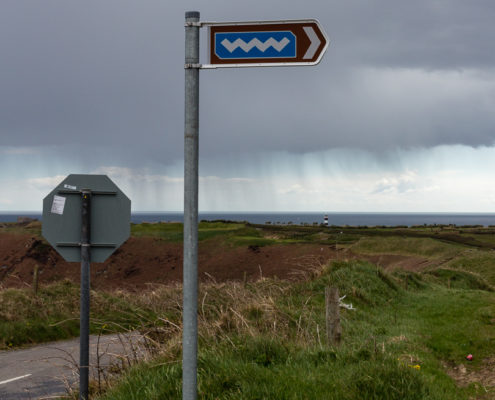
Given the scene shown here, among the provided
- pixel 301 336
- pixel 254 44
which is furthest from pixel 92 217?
pixel 301 336

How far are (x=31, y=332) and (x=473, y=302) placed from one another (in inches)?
603

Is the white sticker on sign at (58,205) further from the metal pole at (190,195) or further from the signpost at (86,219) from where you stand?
the metal pole at (190,195)

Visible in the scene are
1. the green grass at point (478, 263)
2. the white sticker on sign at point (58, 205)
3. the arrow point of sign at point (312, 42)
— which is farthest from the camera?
the green grass at point (478, 263)

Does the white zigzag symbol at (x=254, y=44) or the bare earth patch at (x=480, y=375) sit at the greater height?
the white zigzag symbol at (x=254, y=44)

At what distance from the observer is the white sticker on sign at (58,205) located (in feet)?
17.0

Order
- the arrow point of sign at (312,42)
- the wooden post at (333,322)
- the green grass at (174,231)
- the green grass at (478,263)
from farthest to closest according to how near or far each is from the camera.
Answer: the green grass at (174,231)
the green grass at (478,263)
the wooden post at (333,322)
the arrow point of sign at (312,42)

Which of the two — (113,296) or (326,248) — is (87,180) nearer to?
(113,296)

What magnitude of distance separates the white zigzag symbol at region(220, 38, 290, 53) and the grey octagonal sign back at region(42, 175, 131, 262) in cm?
253

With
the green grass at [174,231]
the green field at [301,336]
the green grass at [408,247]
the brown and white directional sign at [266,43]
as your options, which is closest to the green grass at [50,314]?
the green field at [301,336]

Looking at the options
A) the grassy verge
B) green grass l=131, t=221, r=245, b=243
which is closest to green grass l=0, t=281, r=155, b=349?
the grassy verge

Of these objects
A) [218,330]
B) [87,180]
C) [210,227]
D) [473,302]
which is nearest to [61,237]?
[87,180]

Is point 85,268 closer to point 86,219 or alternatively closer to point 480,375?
point 86,219

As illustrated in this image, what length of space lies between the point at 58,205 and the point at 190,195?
8.33 ft

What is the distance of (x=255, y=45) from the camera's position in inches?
128
